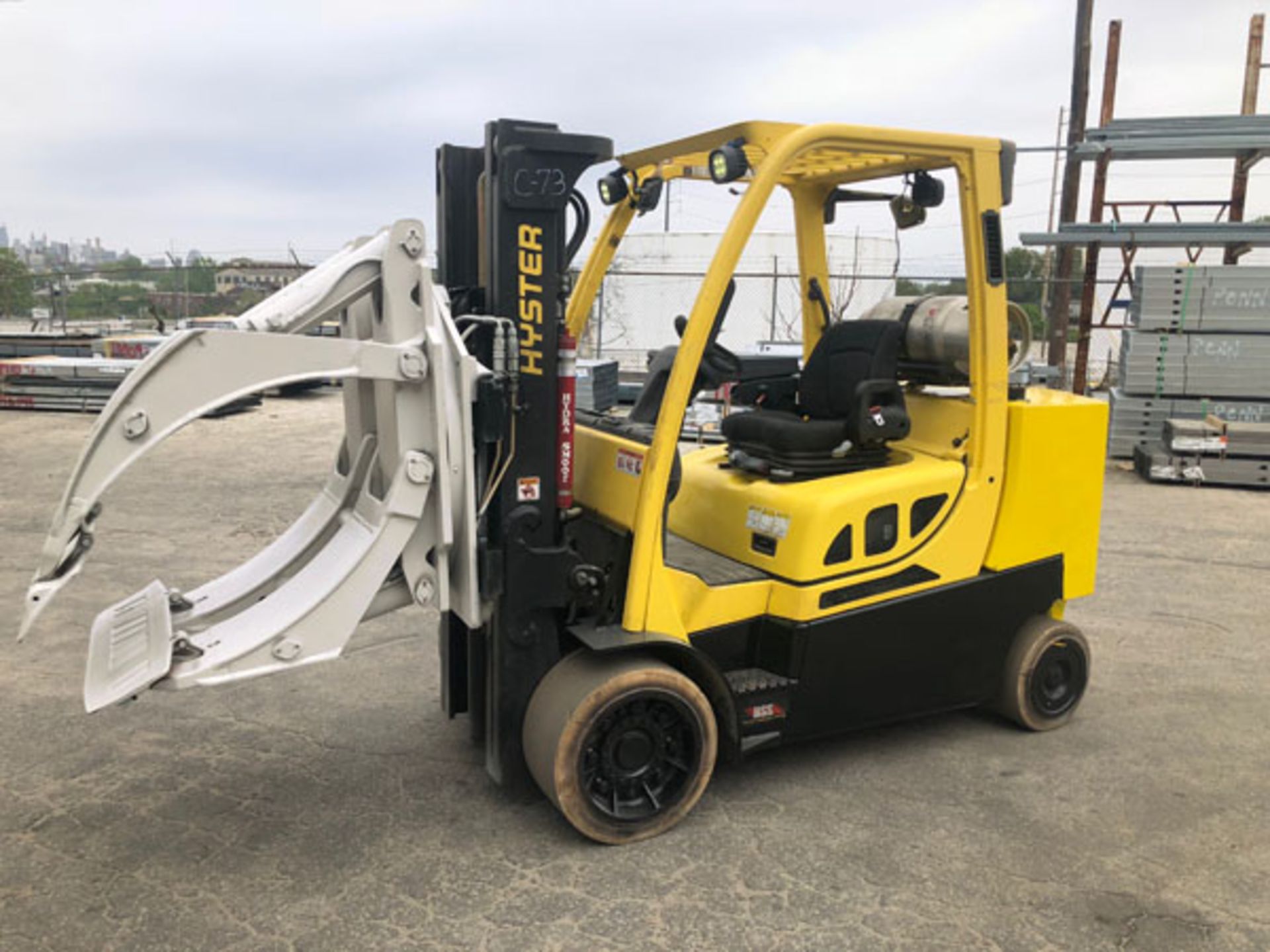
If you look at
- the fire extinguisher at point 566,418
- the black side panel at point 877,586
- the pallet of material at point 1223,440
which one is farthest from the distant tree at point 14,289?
the black side panel at point 877,586

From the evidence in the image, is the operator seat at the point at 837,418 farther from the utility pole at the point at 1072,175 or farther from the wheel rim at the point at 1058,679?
the utility pole at the point at 1072,175

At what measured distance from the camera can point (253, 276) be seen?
1091 inches

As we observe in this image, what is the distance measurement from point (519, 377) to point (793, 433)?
130 centimetres

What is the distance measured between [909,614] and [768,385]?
1.34 meters

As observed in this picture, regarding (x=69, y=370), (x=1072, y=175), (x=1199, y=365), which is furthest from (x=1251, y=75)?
(x=69, y=370)

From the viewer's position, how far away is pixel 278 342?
129 inches

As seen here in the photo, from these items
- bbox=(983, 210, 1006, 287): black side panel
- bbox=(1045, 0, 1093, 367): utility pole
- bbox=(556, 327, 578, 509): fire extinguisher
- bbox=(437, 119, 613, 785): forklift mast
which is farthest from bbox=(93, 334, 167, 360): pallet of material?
bbox=(983, 210, 1006, 287): black side panel

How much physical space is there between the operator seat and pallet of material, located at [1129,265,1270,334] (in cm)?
900

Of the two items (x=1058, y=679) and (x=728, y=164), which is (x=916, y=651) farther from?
(x=728, y=164)

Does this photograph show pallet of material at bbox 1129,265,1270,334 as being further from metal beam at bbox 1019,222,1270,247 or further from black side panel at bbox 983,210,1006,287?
black side panel at bbox 983,210,1006,287

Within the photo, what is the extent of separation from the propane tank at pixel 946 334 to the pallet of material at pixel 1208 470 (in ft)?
25.9

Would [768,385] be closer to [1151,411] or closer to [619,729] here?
[619,729]

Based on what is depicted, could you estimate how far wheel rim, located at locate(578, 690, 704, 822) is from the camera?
375 centimetres

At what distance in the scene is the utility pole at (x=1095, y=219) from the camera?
1402cm
